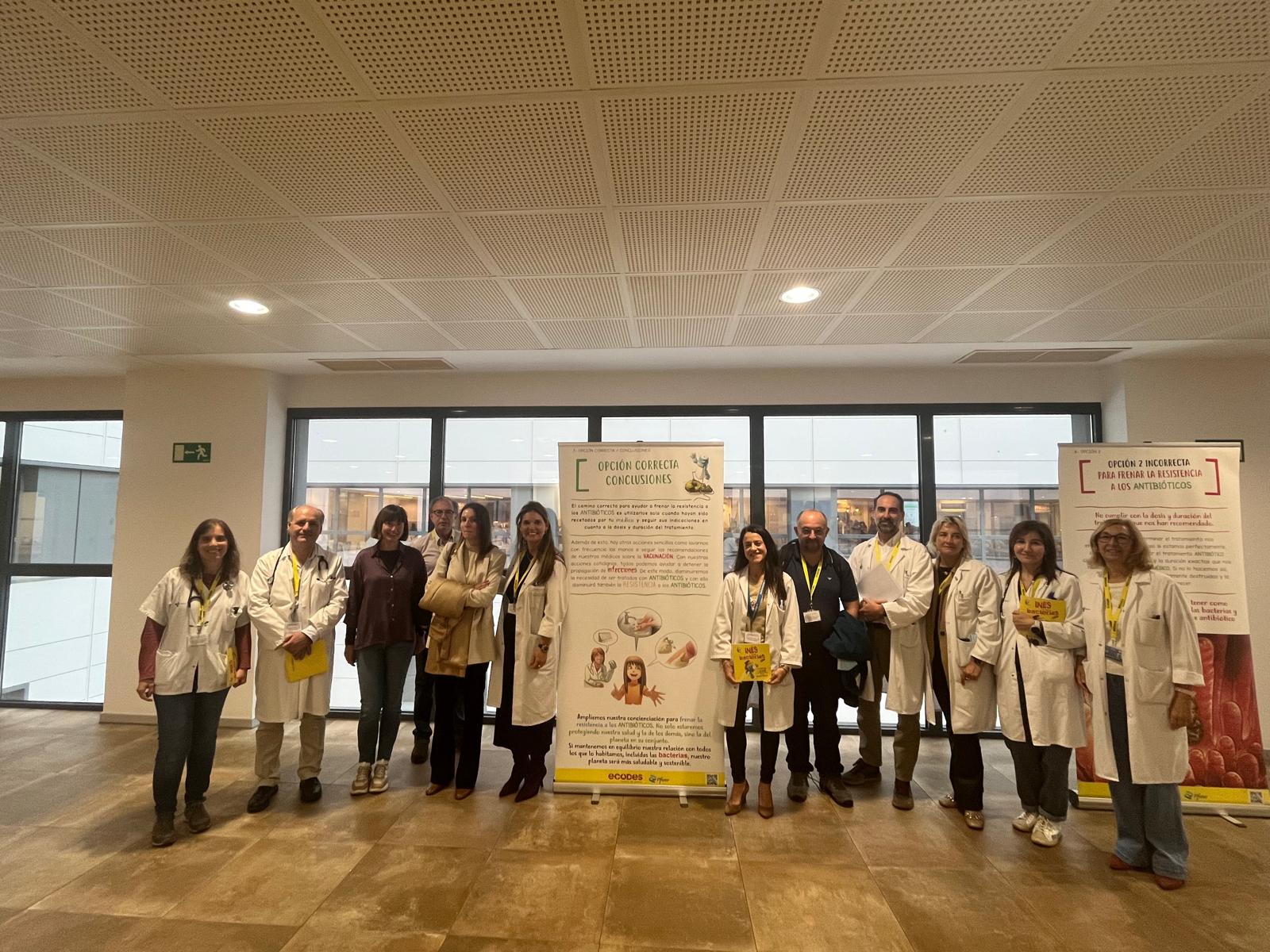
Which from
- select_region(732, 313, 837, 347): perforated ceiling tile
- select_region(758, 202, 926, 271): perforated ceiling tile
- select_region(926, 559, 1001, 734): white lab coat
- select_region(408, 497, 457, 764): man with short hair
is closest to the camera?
select_region(758, 202, 926, 271): perforated ceiling tile

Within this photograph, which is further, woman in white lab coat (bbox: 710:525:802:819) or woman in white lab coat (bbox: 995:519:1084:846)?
woman in white lab coat (bbox: 710:525:802:819)

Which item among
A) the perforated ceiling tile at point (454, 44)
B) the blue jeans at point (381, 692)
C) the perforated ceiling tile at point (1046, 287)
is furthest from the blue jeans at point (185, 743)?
the perforated ceiling tile at point (1046, 287)

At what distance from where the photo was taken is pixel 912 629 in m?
3.51

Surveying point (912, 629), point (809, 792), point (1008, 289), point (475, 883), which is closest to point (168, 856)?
point (475, 883)

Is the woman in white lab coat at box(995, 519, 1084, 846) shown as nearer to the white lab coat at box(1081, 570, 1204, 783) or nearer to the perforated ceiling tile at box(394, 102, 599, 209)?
the white lab coat at box(1081, 570, 1204, 783)

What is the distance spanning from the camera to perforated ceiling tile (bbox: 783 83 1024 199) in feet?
5.93

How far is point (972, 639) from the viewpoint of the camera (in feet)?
10.8

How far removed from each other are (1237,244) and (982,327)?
1290 mm

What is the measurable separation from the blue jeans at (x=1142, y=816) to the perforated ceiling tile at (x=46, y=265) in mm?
5350

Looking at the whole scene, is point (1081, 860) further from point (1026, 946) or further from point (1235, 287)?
point (1235, 287)

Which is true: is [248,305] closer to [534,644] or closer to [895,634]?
[534,644]

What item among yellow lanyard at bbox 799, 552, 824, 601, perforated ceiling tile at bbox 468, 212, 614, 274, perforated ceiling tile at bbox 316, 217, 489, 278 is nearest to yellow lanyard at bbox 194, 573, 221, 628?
perforated ceiling tile at bbox 316, 217, 489, 278

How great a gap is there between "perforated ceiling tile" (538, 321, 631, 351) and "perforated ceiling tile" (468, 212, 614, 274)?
0.81 meters

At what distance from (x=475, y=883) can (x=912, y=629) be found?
262cm
